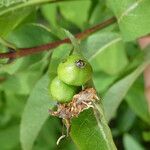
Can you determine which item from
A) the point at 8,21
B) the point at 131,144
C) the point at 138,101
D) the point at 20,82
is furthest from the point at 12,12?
the point at 131,144

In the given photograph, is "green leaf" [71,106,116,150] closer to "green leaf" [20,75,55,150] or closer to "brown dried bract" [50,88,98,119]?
"brown dried bract" [50,88,98,119]

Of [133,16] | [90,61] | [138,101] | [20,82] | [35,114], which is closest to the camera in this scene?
[133,16]

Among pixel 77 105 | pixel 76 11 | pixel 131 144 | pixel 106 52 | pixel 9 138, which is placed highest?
pixel 76 11

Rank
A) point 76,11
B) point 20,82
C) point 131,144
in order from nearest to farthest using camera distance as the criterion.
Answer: point 20,82, point 76,11, point 131,144

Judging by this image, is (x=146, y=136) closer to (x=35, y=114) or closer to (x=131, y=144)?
(x=131, y=144)

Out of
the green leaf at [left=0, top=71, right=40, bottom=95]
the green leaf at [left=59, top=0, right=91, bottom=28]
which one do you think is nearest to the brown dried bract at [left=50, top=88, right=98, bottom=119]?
the green leaf at [left=0, top=71, right=40, bottom=95]

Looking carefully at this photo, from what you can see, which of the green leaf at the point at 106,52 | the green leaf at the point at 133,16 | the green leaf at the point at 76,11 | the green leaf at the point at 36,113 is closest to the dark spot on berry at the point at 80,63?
the green leaf at the point at 133,16

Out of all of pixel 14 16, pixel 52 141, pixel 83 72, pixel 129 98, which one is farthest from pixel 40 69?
pixel 52 141
